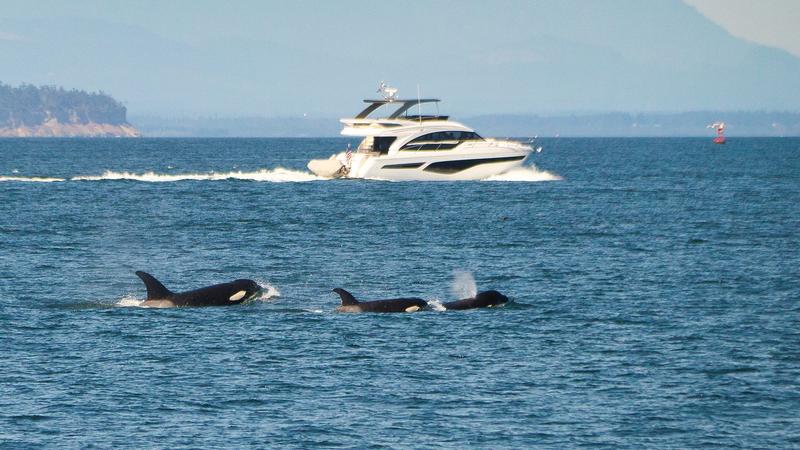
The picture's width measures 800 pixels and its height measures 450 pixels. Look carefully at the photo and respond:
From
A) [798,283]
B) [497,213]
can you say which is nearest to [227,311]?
[798,283]

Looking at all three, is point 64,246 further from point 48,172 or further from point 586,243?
point 48,172

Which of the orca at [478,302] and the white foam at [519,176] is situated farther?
the white foam at [519,176]

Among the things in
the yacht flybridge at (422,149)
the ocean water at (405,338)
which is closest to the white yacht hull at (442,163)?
the yacht flybridge at (422,149)

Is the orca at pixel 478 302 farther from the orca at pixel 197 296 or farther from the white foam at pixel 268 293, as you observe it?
the orca at pixel 197 296

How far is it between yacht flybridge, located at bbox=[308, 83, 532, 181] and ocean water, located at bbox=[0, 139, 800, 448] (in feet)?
82.1

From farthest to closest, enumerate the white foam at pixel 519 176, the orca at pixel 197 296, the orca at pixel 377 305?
the white foam at pixel 519 176, the orca at pixel 197 296, the orca at pixel 377 305

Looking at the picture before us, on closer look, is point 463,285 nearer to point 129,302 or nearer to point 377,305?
point 377,305

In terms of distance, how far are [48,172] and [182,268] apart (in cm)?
8961

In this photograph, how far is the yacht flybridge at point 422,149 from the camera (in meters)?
94.1

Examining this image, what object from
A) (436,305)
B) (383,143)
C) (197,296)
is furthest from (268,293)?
(383,143)

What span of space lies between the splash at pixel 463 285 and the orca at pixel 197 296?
757cm

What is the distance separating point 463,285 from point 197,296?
417 inches

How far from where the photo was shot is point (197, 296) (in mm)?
37719

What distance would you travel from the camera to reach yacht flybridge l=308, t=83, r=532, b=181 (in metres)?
94.1
